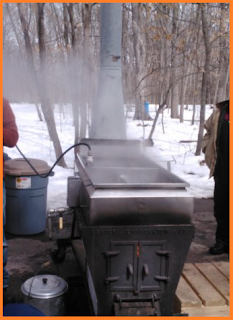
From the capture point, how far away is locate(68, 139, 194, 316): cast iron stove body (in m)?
2.47

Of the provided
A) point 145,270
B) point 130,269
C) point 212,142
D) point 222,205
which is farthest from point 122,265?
point 212,142

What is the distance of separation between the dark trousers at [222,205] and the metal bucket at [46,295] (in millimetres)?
2079

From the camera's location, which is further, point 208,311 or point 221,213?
point 221,213

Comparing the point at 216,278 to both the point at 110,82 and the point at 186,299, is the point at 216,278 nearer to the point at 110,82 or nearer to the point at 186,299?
the point at 186,299

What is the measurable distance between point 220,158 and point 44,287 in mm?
2340

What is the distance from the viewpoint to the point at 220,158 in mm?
4047

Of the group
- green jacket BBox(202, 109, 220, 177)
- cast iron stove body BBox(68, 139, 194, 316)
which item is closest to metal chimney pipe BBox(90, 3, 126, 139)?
green jacket BBox(202, 109, 220, 177)

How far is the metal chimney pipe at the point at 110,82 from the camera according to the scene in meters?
4.32

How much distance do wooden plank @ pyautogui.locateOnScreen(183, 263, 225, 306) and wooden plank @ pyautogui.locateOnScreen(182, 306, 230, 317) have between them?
0.13 feet

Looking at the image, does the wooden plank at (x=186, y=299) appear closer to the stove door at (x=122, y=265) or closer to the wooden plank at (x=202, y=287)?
the wooden plank at (x=202, y=287)

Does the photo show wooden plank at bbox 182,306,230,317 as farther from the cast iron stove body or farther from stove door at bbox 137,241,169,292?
stove door at bbox 137,241,169,292

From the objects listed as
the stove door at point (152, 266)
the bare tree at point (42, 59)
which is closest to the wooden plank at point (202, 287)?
the stove door at point (152, 266)

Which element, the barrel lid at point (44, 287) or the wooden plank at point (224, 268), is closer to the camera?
the barrel lid at point (44, 287)

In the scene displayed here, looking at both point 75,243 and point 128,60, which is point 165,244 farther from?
point 128,60
